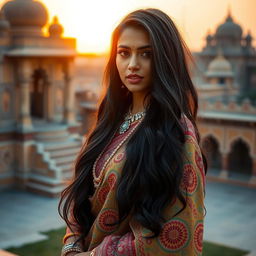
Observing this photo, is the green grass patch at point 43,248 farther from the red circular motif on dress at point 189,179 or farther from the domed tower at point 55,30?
the red circular motif on dress at point 189,179

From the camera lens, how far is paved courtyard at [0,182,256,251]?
9.93 metres

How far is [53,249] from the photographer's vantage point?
9.01 metres

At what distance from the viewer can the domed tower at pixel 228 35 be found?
3491 cm

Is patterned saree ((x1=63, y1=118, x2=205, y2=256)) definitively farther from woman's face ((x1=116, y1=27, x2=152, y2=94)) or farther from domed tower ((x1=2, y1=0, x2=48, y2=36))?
domed tower ((x1=2, y1=0, x2=48, y2=36))

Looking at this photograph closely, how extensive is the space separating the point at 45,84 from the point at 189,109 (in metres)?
13.1

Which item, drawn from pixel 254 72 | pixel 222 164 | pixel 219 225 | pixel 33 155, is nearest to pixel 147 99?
pixel 219 225

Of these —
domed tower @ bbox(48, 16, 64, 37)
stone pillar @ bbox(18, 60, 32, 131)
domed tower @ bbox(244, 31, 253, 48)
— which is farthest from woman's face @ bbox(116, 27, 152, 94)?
domed tower @ bbox(244, 31, 253, 48)

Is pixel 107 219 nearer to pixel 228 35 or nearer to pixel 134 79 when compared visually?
pixel 134 79

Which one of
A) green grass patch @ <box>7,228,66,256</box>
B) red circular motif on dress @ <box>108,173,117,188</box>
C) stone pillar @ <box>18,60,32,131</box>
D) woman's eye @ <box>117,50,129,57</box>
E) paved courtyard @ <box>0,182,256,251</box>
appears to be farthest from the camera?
stone pillar @ <box>18,60,32,131</box>

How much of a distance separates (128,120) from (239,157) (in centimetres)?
1537

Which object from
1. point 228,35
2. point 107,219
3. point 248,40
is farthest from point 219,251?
point 248,40

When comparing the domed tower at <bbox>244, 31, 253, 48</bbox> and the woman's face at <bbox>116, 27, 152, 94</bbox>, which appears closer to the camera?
the woman's face at <bbox>116, 27, 152, 94</bbox>

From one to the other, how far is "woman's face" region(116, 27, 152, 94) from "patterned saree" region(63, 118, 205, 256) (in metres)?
0.24

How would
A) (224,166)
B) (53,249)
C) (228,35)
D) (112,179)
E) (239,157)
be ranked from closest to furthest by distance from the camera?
1. (112,179)
2. (53,249)
3. (224,166)
4. (239,157)
5. (228,35)
